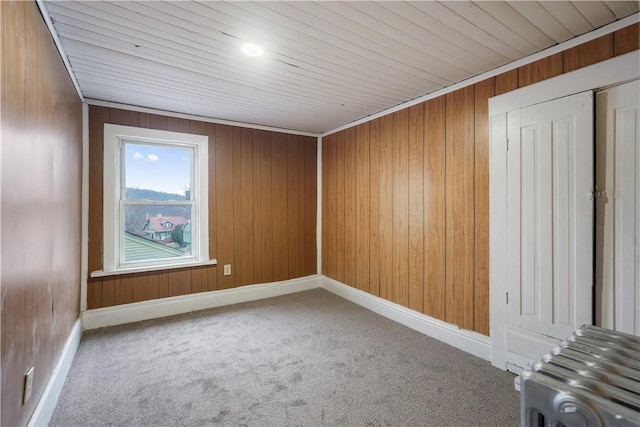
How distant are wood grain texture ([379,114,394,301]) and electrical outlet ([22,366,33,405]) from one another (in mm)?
2847

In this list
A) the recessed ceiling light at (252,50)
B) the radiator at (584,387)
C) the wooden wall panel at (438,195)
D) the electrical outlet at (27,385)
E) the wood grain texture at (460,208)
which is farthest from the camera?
the wood grain texture at (460,208)

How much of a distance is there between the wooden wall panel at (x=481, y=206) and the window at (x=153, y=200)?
2.83m

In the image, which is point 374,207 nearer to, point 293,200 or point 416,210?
point 416,210

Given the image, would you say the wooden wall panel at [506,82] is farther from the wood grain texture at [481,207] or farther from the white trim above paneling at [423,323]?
the white trim above paneling at [423,323]

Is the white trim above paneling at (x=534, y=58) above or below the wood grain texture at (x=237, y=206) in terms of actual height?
above

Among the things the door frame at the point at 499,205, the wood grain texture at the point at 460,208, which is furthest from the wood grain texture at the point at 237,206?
the door frame at the point at 499,205

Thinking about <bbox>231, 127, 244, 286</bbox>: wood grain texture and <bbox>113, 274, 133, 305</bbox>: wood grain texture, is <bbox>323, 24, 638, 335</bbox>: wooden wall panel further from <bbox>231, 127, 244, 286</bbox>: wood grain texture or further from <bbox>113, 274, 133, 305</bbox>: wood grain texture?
<bbox>113, 274, 133, 305</bbox>: wood grain texture

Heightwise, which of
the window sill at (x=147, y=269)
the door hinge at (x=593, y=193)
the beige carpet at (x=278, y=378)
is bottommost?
the beige carpet at (x=278, y=378)

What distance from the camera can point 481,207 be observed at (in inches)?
94.5

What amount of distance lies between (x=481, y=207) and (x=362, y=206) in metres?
1.47

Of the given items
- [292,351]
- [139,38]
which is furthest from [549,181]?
[139,38]

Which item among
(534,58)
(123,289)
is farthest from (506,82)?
(123,289)

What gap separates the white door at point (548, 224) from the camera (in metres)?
1.85

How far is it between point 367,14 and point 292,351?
246 centimetres
